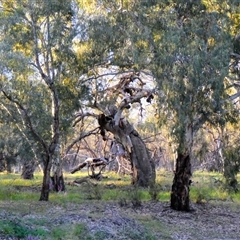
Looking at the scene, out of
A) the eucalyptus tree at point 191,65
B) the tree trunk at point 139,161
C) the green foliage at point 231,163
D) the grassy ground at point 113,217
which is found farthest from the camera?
the tree trunk at point 139,161

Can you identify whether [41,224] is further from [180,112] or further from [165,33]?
[165,33]

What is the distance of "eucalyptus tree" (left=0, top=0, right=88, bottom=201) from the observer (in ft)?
52.4

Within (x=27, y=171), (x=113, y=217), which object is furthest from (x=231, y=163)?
(x=27, y=171)

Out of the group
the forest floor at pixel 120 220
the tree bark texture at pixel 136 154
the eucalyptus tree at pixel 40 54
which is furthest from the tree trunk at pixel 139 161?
the eucalyptus tree at pixel 40 54

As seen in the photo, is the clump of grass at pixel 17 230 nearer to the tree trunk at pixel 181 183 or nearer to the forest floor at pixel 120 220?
the forest floor at pixel 120 220

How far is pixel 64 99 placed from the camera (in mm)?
18000

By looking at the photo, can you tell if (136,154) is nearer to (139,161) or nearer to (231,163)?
(139,161)

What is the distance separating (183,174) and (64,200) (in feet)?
16.0

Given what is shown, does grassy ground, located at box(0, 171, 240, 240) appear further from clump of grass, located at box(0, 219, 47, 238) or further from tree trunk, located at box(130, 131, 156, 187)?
tree trunk, located at box(130, 131, 156, 187)

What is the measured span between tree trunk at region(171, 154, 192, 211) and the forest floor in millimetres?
319

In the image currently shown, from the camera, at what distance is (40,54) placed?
57.4ft

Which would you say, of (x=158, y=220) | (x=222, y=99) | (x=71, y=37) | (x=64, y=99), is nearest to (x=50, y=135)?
(x=64, y=99)

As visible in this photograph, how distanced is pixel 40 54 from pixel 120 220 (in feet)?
23.3

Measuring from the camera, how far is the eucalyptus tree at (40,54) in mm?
15961
